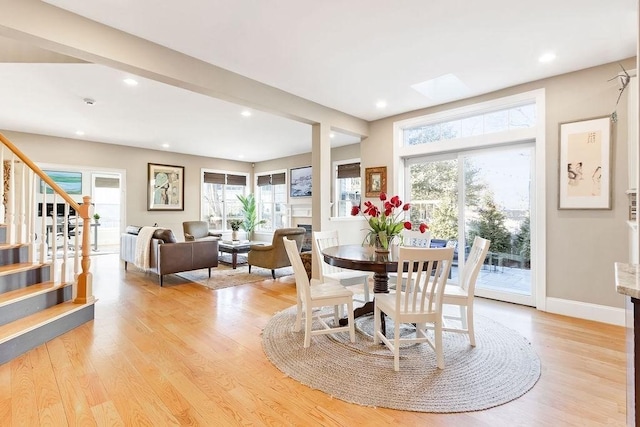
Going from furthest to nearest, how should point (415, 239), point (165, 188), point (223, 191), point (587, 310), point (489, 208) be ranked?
1. point (223, 191)
2. point (165, 188)
3. point (489, 208)
4. point (415, 239)
5. point (587, 310)

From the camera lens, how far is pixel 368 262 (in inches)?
96.3

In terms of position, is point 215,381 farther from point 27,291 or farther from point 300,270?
point 27,291

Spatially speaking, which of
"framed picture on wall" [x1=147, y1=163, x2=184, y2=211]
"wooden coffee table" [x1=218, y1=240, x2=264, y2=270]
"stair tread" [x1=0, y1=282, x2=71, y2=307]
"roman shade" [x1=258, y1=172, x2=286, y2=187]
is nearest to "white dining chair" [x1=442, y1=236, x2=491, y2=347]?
"stair tread" [x1=0, y1=282, x2=71, y2=307]

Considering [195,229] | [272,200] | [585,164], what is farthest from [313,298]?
[272,200]

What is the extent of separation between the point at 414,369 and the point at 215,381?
1.40 meters

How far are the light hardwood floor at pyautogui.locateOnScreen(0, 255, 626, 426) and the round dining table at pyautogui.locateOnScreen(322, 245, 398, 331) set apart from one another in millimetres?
946

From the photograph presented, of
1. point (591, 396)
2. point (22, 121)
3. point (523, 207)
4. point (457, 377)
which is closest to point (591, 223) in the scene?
point (523, 207)

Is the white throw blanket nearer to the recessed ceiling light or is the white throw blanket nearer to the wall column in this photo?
the wall column

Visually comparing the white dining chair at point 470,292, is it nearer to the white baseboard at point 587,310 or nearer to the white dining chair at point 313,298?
the white dining chair at point 313,298

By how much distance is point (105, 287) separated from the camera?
4.52 m

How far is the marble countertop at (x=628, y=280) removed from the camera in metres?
0.86

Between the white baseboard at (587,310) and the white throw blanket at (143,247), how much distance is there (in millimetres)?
5557

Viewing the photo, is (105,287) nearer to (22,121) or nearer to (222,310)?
(222,310)

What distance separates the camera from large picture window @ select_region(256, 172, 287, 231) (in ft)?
28.9
